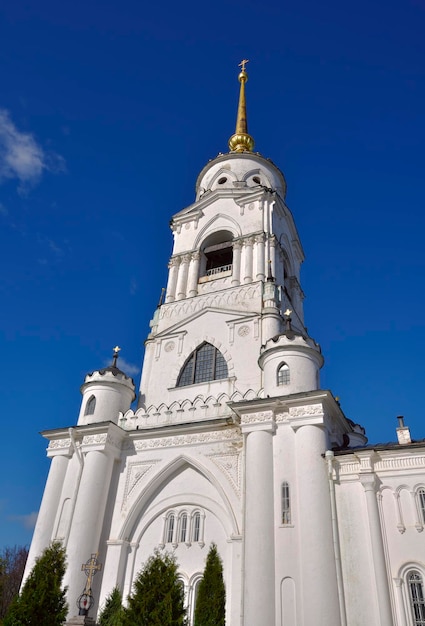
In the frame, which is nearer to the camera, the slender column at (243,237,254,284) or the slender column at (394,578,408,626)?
the slender column at (394,578,408,626)

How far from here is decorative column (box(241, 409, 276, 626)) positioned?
1278 centimetres

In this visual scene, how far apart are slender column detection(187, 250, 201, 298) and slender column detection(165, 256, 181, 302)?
756 mm

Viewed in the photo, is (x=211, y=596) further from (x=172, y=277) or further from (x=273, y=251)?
(x=172, y=277)

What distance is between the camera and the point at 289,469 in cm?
1477

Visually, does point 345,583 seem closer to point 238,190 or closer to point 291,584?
point 291,584

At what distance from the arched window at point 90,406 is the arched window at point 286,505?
8.14 m

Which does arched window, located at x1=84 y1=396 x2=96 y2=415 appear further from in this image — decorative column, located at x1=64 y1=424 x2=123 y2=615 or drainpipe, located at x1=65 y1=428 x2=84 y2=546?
decorative column, located at x1=64 y1=424 x2=123 y2=615

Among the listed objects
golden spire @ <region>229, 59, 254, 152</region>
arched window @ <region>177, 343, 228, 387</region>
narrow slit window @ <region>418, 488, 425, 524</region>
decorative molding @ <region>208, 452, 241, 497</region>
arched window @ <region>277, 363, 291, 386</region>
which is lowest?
narrow slit window @ <region>418, 488, 425, 524</region>

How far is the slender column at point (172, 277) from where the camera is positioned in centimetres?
2428

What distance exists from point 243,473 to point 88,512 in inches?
204

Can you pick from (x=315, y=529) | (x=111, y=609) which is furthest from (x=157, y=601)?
(x=315, y=529)

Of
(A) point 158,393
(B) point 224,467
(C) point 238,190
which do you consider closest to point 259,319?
(A) point 158,393

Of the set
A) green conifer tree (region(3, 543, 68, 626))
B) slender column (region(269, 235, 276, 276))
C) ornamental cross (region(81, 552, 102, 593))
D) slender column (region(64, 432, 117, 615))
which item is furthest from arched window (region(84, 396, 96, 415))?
slender column (region(269, 235, 276, 276))

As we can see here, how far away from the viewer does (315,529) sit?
43.4 ft
